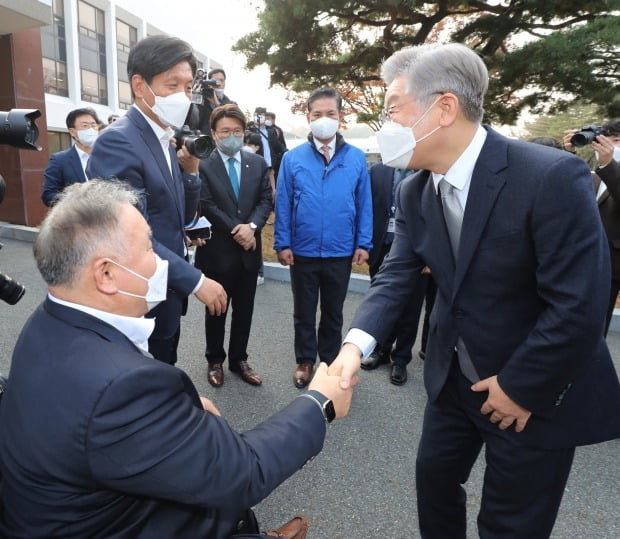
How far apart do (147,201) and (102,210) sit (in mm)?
999

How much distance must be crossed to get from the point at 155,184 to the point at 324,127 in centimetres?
160

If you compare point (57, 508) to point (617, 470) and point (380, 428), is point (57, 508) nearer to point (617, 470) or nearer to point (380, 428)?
point (380, 428)

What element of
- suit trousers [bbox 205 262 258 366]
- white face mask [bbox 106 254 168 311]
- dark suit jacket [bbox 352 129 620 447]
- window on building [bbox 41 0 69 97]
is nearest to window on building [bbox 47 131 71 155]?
window on building [bbox 41 0 69 97]

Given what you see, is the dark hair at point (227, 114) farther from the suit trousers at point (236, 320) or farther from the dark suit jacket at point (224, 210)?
the suit trousers at point (236, 320)

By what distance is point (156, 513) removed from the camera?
119cm

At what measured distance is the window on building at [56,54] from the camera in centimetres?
2131

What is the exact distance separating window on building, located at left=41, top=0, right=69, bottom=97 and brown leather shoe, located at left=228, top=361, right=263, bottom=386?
22.3m

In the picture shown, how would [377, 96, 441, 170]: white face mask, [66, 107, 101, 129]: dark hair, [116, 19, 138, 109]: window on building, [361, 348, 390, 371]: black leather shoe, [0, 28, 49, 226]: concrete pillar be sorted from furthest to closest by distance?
[116, 19, 138, 109]: window on building
[0, 28, 49, 226]: concrete pillar
[66, 107, 101, 129]: dark hair
[361, 348, 390, 371]: black leather shoe
[377, 96, 441, 170]: white face mask

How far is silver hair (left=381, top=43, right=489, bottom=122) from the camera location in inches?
54.5

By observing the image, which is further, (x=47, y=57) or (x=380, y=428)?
(x=47, y=57)

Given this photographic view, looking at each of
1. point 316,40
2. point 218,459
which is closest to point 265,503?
point 218,459

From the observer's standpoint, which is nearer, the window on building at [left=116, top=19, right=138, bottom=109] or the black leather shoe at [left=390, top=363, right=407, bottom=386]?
the black leather shoe at [left=390, top=363, right=407, bottom=386]

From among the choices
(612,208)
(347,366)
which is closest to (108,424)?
(347,366)

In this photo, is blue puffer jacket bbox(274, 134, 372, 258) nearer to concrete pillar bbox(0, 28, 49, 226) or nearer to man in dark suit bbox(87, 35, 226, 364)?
man in dark suit bbox(87, 35, 226, 364)
